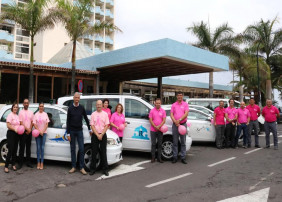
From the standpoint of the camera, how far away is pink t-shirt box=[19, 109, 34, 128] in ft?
20.9

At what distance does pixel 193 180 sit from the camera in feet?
18.5

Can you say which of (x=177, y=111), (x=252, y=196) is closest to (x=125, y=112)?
(x=177, y=111)

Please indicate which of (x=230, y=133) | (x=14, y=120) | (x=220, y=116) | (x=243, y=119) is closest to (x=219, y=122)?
(x=220, y=116)

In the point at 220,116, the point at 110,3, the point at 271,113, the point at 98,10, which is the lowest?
the point at 220,116

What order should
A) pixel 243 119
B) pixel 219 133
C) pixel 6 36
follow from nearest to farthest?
pixel 219 133
pixel 243 119
pixel 6 36

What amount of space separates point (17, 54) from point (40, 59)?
163 inches

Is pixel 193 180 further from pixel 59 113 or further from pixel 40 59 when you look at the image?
pixel 40 59

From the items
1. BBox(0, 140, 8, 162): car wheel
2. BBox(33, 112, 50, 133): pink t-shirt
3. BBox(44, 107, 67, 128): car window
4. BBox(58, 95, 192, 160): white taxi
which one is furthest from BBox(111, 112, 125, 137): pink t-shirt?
BBox(0, 140, 8, 162): car wheel

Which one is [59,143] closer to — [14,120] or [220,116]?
[14,120]

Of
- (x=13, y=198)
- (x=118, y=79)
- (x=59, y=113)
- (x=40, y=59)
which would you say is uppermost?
(x=40, y=59)

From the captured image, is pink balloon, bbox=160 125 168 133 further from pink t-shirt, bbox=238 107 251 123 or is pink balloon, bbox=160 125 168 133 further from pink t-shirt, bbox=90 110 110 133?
pink t-shirt, bbox=238 107 251 123

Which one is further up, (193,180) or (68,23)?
(68,23)

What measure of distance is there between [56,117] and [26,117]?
0.68 metres

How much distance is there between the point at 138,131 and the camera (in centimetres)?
765
